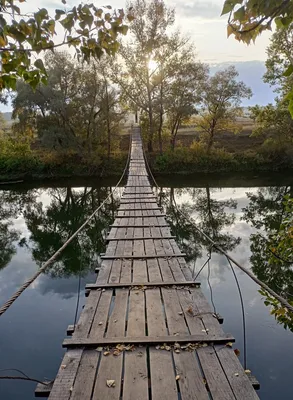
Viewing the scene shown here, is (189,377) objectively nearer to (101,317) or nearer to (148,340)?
(148,340)

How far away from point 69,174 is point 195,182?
6.82m

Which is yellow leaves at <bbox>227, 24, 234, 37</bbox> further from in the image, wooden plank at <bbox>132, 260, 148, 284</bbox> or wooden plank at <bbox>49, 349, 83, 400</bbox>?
wooden plank at <bbox>132, 260, 148, 284</bbox>

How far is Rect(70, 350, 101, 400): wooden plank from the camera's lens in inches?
69.2

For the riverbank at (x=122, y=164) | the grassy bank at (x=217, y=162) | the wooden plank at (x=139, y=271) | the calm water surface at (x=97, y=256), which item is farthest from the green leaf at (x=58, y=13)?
the grassy bank at (x=217, y=162)

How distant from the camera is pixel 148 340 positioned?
221cm

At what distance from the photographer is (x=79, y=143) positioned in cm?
1931

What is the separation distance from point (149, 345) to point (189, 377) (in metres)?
0.38

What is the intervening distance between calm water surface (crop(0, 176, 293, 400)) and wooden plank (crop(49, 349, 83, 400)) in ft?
8.23

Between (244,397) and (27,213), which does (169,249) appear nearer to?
(244,397)

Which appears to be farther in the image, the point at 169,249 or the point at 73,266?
the point at 73,266

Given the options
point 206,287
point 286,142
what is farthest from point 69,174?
point 206,287

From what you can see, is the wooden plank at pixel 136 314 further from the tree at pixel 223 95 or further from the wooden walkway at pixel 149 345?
the tree at pixel 223 95

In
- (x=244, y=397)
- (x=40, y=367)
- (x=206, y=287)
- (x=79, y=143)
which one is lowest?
(x=244, y=397)

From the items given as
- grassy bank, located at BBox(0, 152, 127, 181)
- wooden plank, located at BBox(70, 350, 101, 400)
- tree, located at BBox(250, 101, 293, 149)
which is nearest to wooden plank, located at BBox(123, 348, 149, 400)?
wooden plank, located at BBox(70, 350, 101, 400)
